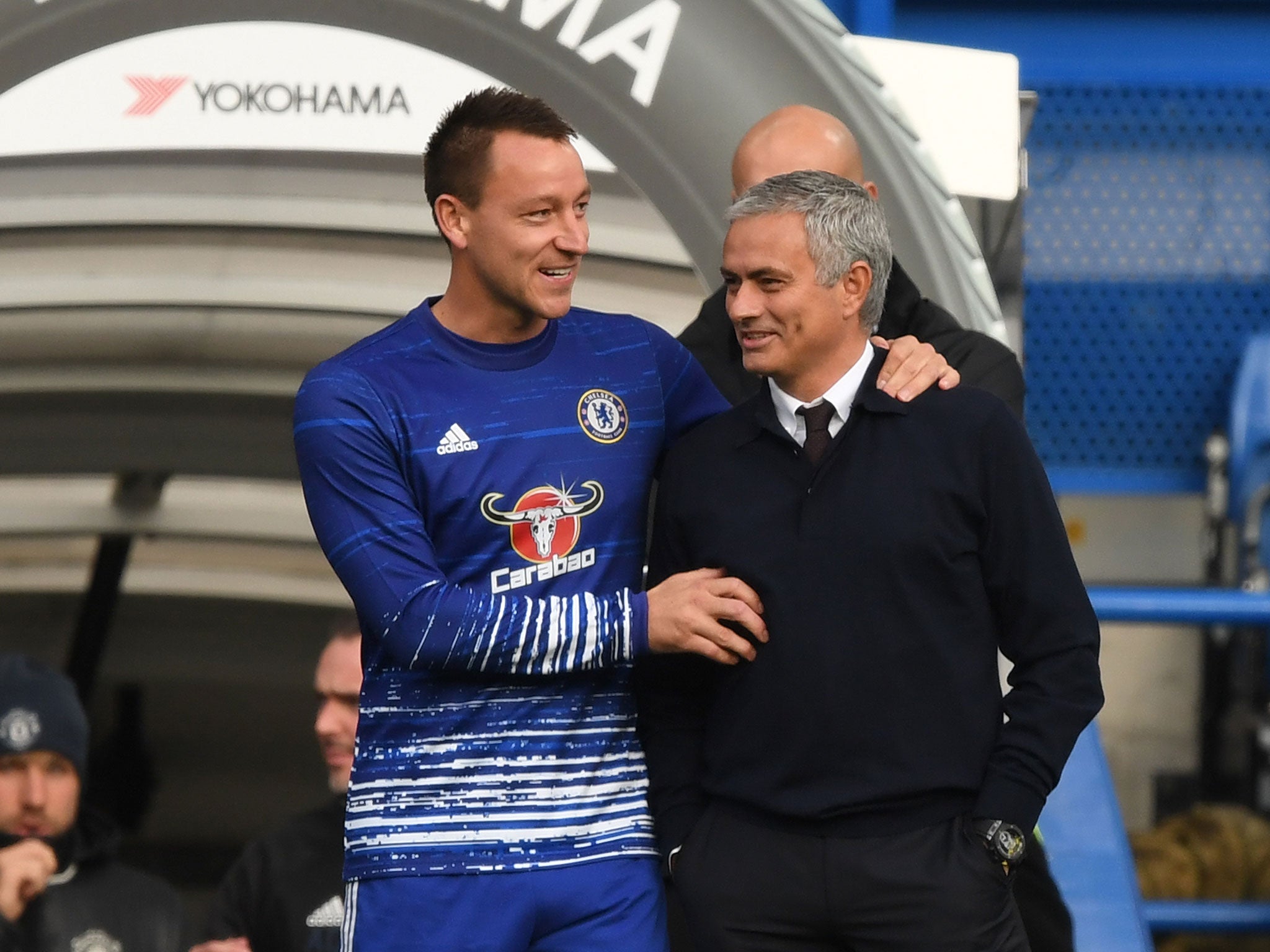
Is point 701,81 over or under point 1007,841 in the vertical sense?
over

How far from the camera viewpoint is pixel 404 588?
6.04ft

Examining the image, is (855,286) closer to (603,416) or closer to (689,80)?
(603,416)

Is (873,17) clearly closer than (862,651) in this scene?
No

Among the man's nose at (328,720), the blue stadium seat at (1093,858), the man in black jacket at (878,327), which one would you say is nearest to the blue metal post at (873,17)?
the man in black jacket at (878,327)

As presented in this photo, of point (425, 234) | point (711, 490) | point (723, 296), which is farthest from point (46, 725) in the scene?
point (711, 490)

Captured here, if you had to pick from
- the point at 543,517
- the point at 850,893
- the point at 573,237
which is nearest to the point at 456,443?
the point at 543,517

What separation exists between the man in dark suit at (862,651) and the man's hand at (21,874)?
1.76m

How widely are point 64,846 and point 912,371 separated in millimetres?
2226

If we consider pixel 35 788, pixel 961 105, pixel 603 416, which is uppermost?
pixel 961 105

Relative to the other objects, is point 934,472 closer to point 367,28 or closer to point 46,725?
point 367,28

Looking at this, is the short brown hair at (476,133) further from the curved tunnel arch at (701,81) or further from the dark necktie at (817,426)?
the curved tunnel arch at (701,81)

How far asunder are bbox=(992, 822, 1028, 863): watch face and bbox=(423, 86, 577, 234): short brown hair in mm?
815

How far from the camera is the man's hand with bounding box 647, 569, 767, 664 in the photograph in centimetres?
186

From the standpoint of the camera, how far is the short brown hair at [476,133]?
77.2 inches
